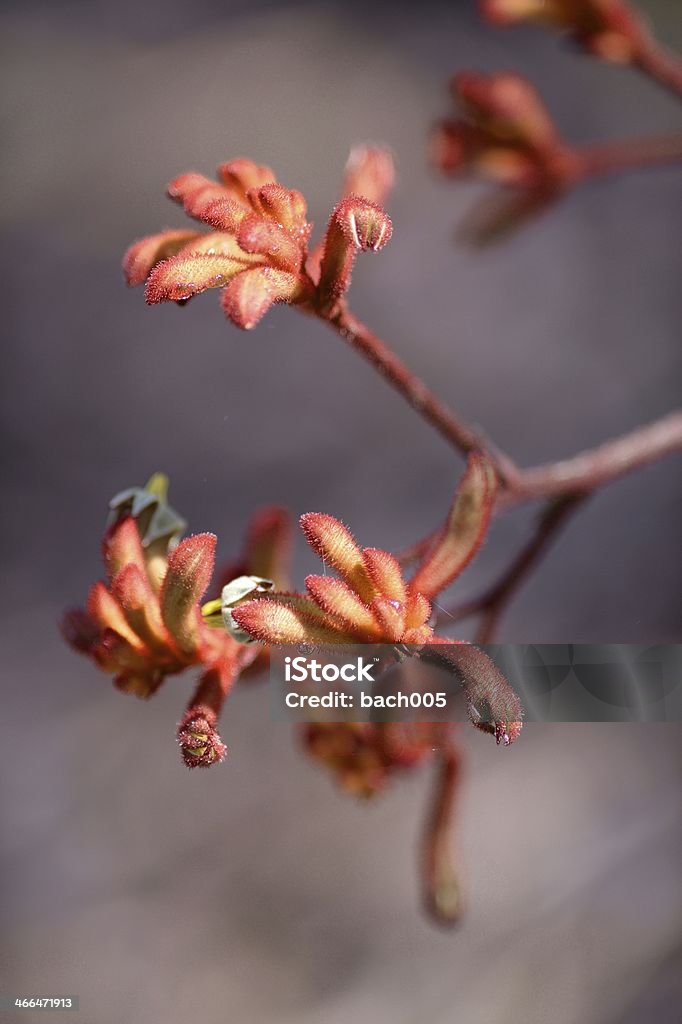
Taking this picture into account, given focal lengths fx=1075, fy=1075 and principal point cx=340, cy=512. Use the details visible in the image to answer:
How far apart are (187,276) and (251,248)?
67mm

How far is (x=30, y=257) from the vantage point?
426cm

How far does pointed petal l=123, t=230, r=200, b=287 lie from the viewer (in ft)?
3.62

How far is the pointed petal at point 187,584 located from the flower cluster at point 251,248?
25 centimetres

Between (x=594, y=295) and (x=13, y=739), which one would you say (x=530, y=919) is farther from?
(x=594, y=295)

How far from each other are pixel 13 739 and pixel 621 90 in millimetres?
3454

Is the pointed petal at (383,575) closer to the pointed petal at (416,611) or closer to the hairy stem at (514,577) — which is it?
the pointed petal at (416,611)

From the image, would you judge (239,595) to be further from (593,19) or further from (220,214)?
(593,19)

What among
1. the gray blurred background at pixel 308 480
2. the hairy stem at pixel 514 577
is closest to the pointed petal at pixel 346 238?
the hairy stem at pixel 514 577

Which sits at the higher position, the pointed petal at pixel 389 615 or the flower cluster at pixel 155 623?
the flower cluster at pixel 155 623

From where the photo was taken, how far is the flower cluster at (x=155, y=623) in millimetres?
1112

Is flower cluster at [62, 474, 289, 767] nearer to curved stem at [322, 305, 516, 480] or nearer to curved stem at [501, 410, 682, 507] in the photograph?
curved stem at [322, 305, 516, 480]

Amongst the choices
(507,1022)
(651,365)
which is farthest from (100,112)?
(507,1022)

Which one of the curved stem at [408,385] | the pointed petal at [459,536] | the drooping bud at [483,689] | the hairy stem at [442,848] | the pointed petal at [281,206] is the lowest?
the hairy stem at [442,848]

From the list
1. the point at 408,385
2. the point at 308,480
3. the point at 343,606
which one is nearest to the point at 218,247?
the point at 408,385
